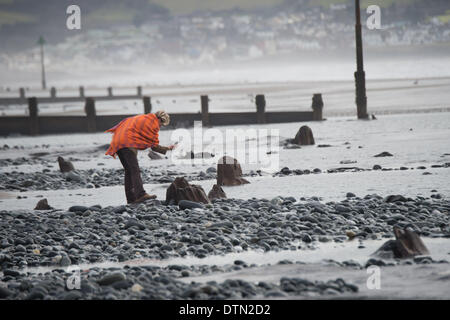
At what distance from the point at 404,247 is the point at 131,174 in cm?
469

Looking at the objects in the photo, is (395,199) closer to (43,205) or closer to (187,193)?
(187,193)

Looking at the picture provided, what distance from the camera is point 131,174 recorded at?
11.2 meters

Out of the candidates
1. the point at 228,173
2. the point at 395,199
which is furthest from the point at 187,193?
the point at 395,199

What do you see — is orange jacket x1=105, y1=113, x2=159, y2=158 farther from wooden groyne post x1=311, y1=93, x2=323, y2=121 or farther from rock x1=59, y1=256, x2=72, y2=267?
wooden groyne post x1=311, y1=93, x2=323, y2=121

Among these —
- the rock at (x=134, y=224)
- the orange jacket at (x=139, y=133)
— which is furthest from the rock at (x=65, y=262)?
the orange jacket at (x=139, y=133)

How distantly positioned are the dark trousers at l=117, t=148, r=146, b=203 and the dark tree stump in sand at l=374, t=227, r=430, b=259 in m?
4.40

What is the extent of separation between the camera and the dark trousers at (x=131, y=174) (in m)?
11.1

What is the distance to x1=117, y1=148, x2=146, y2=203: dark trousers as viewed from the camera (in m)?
11.1

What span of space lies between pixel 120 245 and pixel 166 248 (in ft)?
1.91

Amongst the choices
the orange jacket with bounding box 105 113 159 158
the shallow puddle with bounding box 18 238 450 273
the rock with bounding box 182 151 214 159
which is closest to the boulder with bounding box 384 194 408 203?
the shallow puddle with bounding box 18 238 450 273

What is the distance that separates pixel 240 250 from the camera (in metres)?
8.20

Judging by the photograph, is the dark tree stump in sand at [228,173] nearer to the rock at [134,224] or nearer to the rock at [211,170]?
the rock at [211,170]

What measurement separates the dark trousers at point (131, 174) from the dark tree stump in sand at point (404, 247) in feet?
14.4
